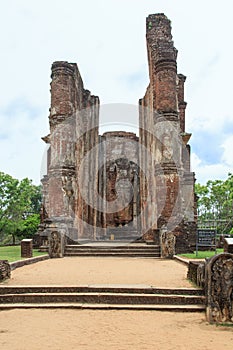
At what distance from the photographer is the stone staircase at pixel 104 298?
5688mm

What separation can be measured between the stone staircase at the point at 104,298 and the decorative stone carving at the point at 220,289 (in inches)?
21.5

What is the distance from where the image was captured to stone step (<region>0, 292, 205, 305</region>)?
5836 mm

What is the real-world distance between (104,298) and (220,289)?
1813mm

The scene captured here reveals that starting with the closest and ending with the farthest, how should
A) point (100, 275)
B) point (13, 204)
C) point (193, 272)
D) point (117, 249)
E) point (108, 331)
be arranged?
point (108, 331) → point (193, 272) → point (100, 275) → point (117, 249) → point (13, 204)

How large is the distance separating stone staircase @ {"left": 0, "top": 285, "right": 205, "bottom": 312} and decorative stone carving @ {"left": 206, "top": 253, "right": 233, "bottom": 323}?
55 cm

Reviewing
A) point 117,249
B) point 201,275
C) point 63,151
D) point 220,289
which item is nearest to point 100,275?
point 201,275

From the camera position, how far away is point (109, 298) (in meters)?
5.89

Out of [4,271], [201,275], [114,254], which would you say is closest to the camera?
[201,275]

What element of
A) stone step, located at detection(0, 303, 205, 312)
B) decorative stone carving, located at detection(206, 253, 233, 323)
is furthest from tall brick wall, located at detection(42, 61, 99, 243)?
decorative stone carving, located at detection(206, 253, 233, 323)

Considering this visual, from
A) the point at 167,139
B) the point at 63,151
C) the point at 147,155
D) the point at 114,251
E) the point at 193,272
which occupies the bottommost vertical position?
the point at 114,251

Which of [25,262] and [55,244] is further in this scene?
[55,244]

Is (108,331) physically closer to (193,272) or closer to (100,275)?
(193,272)

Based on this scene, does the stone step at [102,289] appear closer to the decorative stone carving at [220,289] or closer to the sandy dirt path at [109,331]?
the sandy dirt path at [109,331]

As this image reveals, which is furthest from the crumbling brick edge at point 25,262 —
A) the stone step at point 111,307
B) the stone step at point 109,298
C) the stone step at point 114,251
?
the stone step at point 111,307
